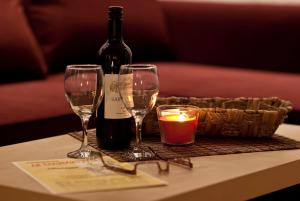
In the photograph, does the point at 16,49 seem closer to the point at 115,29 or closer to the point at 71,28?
the point at 71,28

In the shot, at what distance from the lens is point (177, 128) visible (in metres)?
1.52

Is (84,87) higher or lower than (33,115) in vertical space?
higher

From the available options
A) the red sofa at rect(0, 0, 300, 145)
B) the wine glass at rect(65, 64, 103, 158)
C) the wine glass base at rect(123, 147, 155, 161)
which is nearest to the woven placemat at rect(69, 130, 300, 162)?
the wine glass base at rect(123, 147, 155, 161)

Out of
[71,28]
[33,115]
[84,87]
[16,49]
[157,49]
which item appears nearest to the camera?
[84,87]

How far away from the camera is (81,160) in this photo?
1391mm

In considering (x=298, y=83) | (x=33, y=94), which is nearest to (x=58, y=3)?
(x=33, y=94)

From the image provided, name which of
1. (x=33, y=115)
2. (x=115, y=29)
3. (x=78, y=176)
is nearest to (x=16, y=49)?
(x=33, y=115)

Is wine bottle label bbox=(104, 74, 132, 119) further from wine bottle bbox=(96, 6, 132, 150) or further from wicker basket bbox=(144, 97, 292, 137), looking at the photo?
wicker basket bbox=(144, 97, 292, 137)

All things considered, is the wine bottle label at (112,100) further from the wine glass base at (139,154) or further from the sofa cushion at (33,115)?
the sofa cushion at (33,115)

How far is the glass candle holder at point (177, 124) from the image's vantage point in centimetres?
152

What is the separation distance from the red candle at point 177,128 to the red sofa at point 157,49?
0.64 metres

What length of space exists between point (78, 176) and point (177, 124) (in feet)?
1.11

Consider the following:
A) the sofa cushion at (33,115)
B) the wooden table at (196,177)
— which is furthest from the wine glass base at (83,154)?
the sofa cushion at (33,115)

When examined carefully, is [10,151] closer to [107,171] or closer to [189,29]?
[107,171]
